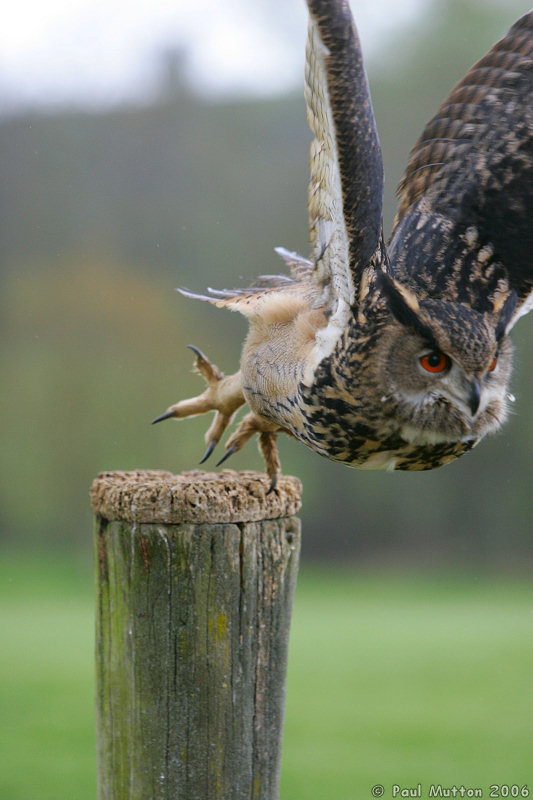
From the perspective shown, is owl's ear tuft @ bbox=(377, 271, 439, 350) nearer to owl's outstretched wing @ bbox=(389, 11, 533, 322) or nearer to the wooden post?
owl's outstretched wing @ bbox=(389, 11, 533, 322)

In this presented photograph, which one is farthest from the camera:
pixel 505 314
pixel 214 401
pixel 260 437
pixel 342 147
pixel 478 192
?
pixel 214 401

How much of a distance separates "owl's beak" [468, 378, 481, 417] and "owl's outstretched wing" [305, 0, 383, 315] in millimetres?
263

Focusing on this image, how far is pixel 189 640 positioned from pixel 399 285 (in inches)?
28.1

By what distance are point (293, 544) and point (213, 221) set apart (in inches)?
215

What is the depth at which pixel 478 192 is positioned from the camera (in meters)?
1.86

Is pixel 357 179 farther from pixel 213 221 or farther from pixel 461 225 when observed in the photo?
pixel 213 221

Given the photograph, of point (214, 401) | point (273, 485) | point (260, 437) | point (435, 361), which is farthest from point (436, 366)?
point (214, 401)

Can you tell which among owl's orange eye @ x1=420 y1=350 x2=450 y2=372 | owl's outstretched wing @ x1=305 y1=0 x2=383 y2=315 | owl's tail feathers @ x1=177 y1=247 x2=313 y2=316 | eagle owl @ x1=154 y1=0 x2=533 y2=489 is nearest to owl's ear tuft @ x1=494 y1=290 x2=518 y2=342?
eagle owl @ x1=154 y1=0 x2=533 y2=489

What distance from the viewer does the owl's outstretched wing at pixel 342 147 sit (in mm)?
1336

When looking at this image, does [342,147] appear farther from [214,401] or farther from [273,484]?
[214,401]

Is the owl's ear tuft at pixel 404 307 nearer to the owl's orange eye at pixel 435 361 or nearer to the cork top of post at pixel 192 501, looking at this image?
the owl's orange eye at pixel 435 361

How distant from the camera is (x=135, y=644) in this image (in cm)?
142

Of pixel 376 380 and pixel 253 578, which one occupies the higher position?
pixel 376 380

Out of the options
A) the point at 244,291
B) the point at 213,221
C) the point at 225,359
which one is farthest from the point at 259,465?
the point at 244,291
